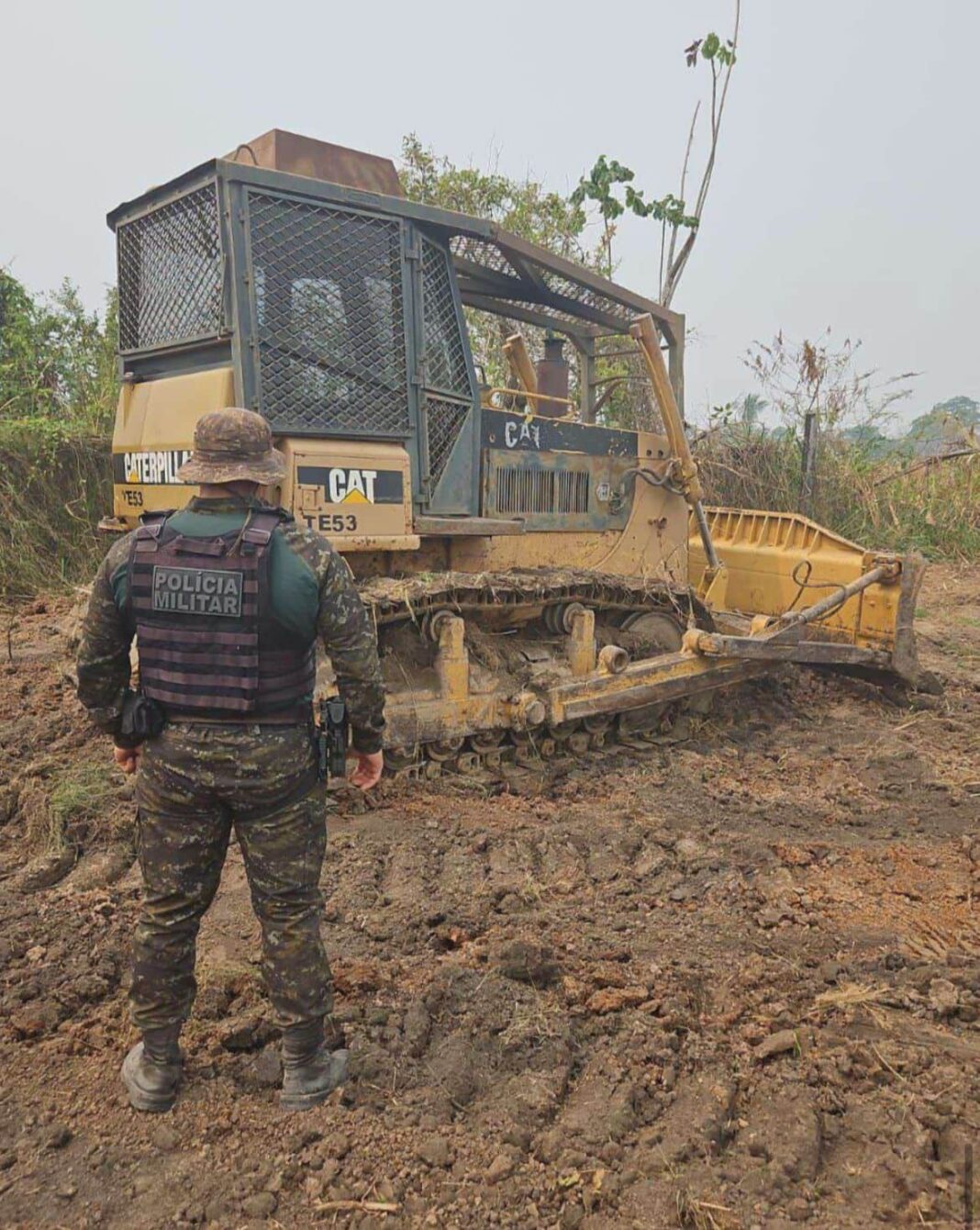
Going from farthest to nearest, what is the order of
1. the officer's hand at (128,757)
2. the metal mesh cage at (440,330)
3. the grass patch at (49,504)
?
the grass patch at (49,504) < the metal mesh cage at (440,330) < the officer's hand at (128,757)

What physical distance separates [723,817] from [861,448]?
1010 centimetres

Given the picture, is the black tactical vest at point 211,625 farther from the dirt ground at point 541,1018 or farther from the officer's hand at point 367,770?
the dirt ground at point 541,1018

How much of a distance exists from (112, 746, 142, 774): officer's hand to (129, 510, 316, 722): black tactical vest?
0.27 m

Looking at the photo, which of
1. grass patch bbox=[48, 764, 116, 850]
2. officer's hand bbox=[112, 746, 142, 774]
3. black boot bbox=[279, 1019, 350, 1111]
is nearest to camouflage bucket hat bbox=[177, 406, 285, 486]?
officer's hand bbox=[112, 746, 142, 774]

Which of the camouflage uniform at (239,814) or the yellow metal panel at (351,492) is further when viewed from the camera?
the yellow metal panel at (351,492)

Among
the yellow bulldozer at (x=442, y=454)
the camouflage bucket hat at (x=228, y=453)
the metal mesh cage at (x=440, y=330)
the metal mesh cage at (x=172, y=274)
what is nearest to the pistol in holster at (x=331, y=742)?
the camouflage bucket hat at (x=228, y=453)

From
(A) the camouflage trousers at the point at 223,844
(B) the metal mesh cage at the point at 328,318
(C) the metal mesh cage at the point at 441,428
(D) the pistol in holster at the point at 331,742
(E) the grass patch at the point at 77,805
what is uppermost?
(B) the metal mesh cage at the point at 328,318

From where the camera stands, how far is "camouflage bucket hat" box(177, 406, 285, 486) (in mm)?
2557

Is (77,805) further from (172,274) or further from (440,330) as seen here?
(440,330)

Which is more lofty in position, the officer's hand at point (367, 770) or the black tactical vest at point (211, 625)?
the black tactical vest at point (211, 625)

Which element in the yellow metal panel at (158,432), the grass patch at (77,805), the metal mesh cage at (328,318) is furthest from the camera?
the yellow metal panel at (158,432)

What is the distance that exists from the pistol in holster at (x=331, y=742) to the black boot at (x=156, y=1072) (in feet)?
2.62

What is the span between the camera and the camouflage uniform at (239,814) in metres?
2.52

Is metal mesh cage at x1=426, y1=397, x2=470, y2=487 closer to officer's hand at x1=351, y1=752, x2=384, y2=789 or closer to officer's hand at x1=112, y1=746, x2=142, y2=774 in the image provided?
officer's hand at x1=351, y1=752, x2=384, y2=789
